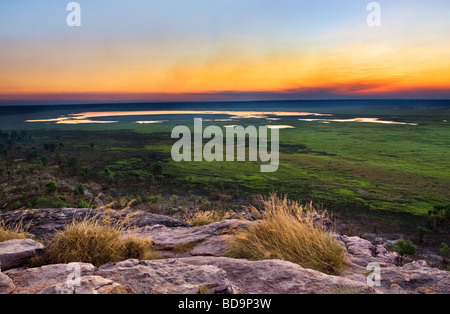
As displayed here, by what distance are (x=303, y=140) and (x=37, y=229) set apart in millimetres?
69052

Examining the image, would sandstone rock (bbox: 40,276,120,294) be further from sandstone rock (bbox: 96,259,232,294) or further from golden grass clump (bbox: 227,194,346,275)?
golden grass clump (bbox: 227,194,346,275)

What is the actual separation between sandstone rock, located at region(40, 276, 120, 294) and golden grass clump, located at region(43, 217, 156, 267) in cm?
144

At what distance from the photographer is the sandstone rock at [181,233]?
6328 millimetres

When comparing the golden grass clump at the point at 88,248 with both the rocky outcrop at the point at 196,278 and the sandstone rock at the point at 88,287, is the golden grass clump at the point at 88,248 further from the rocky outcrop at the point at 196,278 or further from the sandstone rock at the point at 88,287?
the sandstone rock at the point at 88,287

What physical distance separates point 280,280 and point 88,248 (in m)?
3.25

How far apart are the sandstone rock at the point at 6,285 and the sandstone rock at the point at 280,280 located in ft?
8.60

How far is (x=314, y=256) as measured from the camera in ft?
15.7

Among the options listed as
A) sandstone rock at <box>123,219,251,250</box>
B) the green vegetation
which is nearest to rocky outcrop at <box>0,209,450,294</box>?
sandstone rock at <box>123,219,251,250</box>

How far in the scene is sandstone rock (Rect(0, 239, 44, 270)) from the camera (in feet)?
14.1

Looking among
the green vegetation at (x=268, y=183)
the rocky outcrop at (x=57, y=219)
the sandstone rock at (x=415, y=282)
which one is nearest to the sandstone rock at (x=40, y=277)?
the rocky outcrop at (x=57, y=219)

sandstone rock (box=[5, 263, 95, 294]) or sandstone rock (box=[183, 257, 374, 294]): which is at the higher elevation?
sandstone rock (box=[5, 263, 95, 294])

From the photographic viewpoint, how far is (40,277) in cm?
363

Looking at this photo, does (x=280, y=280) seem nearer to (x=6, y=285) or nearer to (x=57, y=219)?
(x=6, y=285)
